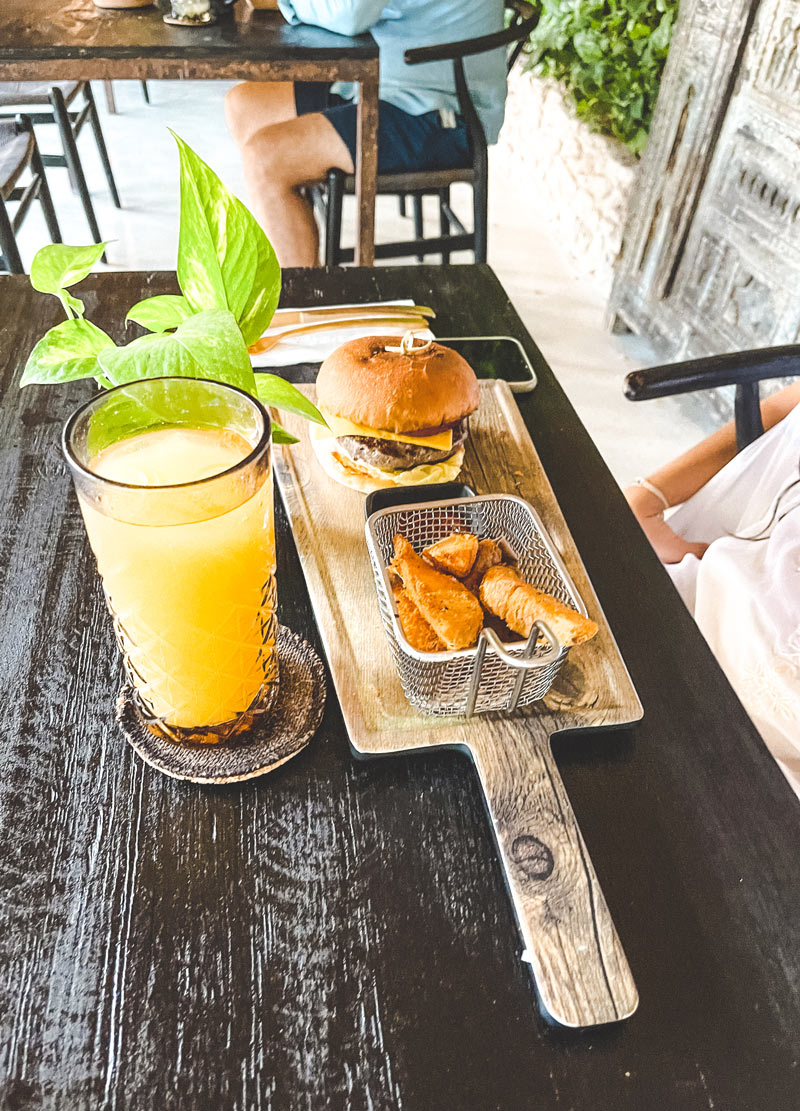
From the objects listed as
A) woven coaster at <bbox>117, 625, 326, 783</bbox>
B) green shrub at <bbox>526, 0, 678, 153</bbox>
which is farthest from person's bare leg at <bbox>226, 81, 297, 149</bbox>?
woven coaster at <bbox>117, 625, 326, 783</bbox>

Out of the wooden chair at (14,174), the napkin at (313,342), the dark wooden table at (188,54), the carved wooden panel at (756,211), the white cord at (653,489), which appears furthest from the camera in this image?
the wooden chair at (14,174)

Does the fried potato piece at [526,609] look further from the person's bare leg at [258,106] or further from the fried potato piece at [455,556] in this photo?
the person's bare leg at [258,106]

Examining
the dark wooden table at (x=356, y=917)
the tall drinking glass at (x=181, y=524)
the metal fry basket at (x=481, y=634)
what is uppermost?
the tall drinking glass at (x=181, y=524)

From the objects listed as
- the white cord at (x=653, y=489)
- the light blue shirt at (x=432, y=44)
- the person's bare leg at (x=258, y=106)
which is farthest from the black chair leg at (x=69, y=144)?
the white cord at (x=653, y=489)

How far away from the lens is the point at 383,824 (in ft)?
2.04

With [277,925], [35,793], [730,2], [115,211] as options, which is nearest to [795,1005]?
[277,925]

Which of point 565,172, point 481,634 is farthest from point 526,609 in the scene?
point 565,172

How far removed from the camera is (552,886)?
56cm

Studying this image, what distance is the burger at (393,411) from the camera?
2.93 ft

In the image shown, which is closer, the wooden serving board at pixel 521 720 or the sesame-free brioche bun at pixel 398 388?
the wooden serving board at pixel 521 720

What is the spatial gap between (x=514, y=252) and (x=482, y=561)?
2.99 m

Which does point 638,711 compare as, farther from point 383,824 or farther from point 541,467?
point 541,467

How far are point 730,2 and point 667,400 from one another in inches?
42.9

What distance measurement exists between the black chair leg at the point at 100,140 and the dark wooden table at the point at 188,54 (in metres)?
1.07
